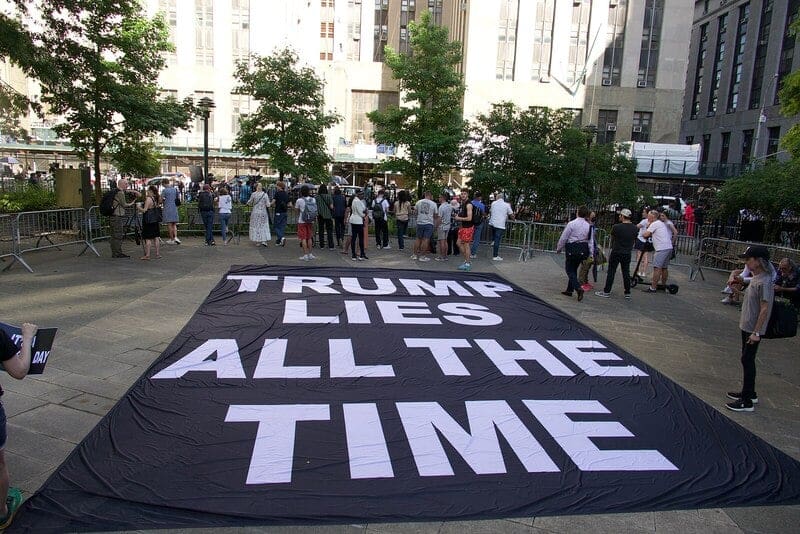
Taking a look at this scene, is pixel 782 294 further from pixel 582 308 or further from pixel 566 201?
pixel 566 201

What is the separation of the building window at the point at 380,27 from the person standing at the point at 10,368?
5870 centimetres

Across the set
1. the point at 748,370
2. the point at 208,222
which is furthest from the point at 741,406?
the point at 208,222

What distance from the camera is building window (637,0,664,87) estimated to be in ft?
148

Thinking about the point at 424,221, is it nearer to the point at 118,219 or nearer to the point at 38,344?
the point at 118,219

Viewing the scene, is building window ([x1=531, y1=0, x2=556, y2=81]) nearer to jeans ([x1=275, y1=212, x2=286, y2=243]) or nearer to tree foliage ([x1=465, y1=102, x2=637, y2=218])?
tree foliage ([x1=465, y1=102, x2=637, y2=218])

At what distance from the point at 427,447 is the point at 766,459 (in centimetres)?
289

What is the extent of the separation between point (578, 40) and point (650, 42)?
6688 millimetres

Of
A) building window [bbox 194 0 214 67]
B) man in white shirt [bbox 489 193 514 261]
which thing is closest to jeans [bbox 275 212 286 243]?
man in white shirt [bbox 489 193 514 261]

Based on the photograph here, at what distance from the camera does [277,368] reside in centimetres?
618

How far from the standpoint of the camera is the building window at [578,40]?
43.9m

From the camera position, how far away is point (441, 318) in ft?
28.2

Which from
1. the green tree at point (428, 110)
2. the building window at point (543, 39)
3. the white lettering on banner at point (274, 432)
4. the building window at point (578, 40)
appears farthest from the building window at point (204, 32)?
the white lettering on banner at point (274, 432)

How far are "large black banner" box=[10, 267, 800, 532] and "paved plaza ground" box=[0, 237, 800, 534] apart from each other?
169 mm

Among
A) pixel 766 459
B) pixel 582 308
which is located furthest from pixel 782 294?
pixel 766 459
